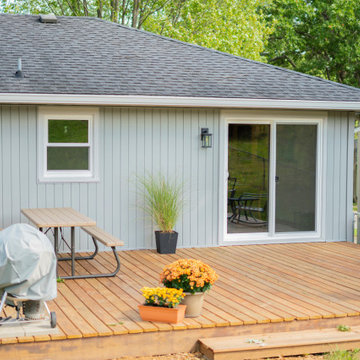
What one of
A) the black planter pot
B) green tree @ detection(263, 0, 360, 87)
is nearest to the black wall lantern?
the black planter pot

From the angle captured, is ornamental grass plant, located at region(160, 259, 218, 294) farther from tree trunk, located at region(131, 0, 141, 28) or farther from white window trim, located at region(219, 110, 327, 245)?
tree trunk, located at region(131, 0, 141, 28)

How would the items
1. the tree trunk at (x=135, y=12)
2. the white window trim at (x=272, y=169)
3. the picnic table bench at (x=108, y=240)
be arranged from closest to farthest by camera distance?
the picnic table bench at (x=108, y=240), the white window trim at (x=272, y=169), the tree trunk at (x=135, y=12)

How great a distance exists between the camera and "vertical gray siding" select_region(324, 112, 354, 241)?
9156mm

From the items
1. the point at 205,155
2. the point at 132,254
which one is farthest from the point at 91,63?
the point at 132,254

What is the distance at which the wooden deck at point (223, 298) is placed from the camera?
15.7ft

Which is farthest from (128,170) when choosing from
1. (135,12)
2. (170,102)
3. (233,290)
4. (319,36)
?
(319,36)

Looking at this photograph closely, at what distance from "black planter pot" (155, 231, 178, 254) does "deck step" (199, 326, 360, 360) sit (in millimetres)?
3221

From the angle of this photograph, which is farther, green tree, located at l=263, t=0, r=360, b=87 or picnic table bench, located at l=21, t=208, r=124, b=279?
green tree, located at l=263, t=0, r=360, b=87

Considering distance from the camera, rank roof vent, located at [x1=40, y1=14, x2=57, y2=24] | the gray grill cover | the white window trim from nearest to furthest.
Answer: the gray grill cover, the white window trim, roof vent, located at [x1=40, y1=14, x2=57, y2=24]

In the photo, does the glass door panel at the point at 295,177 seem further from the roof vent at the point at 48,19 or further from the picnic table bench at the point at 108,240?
the roof vent at the point at 48,19

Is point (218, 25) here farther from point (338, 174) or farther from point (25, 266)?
point (25, 266)

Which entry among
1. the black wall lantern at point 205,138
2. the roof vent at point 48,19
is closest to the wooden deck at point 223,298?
the black wall lantern at point 205,138

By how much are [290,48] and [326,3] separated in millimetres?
2114

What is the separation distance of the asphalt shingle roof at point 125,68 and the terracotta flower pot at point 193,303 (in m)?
3.55
